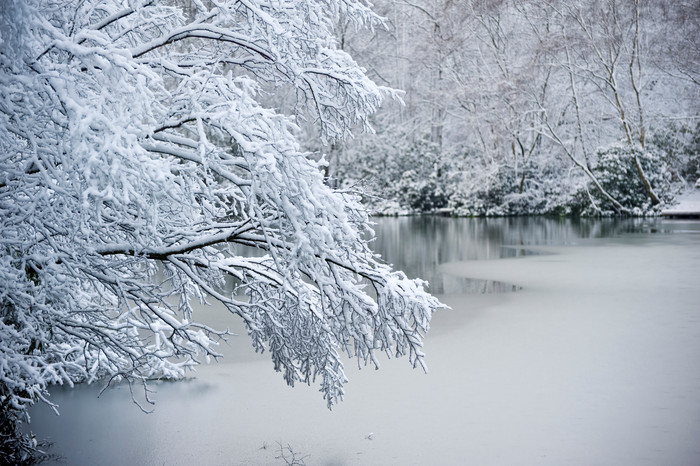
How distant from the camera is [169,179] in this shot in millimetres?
3680

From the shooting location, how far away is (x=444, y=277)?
14.9 meters

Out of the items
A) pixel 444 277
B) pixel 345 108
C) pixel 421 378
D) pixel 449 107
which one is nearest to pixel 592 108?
pixel 449 107

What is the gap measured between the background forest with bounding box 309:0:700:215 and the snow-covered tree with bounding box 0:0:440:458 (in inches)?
794

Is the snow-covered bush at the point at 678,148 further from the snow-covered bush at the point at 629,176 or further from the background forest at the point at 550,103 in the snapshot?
the snow-covered bush at the point at 629,176

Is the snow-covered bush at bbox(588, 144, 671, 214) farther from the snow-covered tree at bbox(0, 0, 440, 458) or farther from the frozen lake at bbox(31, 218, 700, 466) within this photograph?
the snow-covered tree at bbox(0, 0, 440, 458)

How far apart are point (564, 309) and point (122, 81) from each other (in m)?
8.92

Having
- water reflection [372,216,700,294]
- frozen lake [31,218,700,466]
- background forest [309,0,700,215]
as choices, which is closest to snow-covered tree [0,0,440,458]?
frozen lake [31,218,700,466]

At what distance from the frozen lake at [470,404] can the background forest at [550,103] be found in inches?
611

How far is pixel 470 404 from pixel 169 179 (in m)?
4.16

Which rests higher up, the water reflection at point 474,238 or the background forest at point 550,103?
the background forest at point 550,103

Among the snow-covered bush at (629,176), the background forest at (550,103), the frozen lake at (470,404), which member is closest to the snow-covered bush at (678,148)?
the background forest at (550,103)

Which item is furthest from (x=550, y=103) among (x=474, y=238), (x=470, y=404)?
(x=470, y=404)

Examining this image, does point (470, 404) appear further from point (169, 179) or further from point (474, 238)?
point (474, 238)

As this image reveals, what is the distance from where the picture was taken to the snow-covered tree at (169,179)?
11.9ft
